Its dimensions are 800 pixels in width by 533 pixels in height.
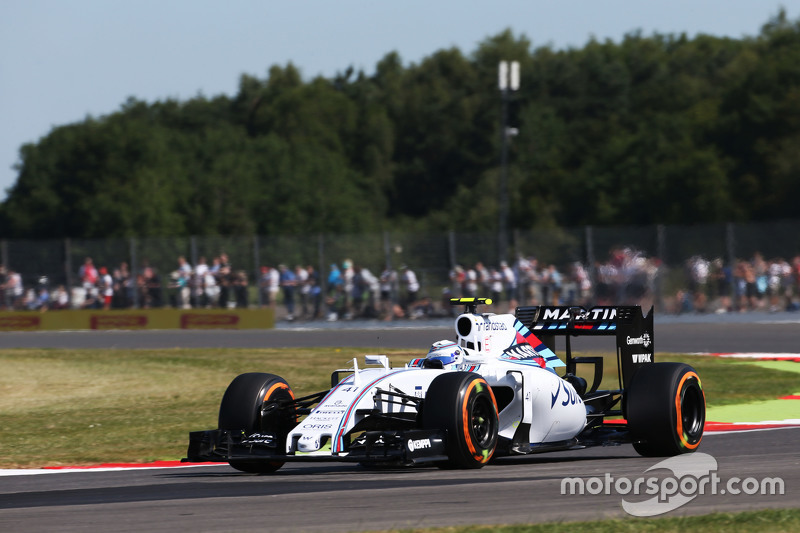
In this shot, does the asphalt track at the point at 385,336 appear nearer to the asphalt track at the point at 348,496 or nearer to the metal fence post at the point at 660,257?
the metal fence post at the point at 660,257

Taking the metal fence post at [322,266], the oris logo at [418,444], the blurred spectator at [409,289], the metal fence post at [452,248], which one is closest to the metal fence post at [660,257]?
the metal fence post at [452,248]

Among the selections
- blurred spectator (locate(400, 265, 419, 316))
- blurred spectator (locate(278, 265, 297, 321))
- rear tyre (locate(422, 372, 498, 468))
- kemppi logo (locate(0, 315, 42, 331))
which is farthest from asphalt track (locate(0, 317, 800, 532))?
kemppi logo (locate(0, 315, 42, 331))

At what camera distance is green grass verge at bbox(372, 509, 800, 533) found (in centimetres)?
668

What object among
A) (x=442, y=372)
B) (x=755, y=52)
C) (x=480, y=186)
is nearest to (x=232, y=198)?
(x=480, y=186)

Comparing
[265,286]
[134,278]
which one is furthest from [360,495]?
[134,278]

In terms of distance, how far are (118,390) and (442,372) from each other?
9.58 metres

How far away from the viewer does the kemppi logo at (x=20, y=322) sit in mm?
33219

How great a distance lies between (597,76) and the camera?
305ft

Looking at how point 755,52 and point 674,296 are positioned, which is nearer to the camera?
point 674,296

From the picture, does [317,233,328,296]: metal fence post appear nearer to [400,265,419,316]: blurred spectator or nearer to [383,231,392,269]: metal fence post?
[383,231,392,269]: metal fence post

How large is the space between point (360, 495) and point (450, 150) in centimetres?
8718

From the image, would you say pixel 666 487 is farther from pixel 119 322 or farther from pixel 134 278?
pixel 134 278

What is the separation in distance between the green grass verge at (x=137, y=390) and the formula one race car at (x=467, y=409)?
104 cm

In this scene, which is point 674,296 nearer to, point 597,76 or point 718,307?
point 718,307
